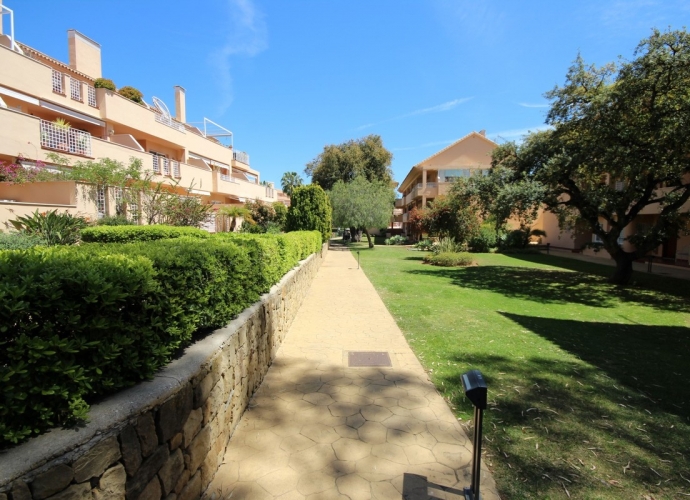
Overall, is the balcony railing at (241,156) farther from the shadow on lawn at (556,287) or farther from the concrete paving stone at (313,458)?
the concrete paving stone at (313,458)

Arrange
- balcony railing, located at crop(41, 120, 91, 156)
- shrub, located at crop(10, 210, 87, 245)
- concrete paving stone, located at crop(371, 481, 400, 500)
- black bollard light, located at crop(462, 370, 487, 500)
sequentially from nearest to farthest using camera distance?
black bollard light, located at crop(462, 370, 487, 500)
concrete paving stone, located at crop(371, 481, 400, 500)
shrub, located at crop(10, 210, 87, 245)
balcony railing, located at crop(41, 120, 91, 156)

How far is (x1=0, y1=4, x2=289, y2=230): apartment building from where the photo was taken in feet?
38.4

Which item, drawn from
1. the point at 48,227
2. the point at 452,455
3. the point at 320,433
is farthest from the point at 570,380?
the point at 48,227

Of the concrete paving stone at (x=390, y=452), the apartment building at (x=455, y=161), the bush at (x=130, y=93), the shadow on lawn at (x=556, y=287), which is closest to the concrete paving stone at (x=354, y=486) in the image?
the concrete paving stone at (x=390, y=452)

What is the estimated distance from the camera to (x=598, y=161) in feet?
38.6

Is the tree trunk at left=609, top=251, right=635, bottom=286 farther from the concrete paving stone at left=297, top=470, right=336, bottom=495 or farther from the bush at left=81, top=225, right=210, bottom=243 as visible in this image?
the bush at left=81, top=225, right=210, bottom=243

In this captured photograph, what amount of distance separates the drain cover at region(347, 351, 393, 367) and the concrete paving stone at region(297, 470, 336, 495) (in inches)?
86.7

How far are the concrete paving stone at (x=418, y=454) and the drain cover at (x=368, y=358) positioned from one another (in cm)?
188

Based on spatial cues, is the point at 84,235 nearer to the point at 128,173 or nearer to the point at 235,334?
the point at 128,173

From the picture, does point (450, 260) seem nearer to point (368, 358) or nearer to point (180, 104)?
point (368, 358)

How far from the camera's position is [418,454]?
296 cm

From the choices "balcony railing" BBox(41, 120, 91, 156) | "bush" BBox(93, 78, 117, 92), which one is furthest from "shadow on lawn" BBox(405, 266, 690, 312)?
"bush" BBox(93, 78, 117, 92)

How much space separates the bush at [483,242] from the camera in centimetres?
2706

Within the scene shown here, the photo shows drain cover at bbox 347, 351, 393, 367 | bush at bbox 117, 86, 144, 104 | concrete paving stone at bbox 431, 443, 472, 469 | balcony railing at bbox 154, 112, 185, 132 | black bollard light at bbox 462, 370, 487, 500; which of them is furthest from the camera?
bush at bbox 117, 86, 144, 104
